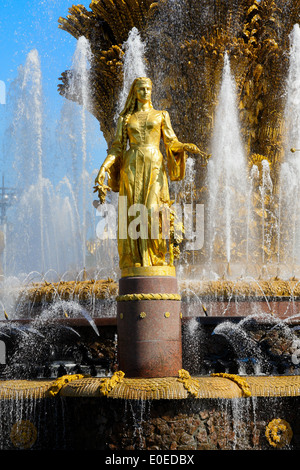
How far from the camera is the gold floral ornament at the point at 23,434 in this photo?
20.4 feet

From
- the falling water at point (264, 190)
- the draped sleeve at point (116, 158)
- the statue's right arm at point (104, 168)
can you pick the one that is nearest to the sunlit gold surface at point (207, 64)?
the falling water at point (264, 190)

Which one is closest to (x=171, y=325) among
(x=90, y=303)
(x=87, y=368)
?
(x=87, y=368)

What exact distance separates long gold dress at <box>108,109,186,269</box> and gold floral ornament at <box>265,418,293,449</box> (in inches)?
78.4

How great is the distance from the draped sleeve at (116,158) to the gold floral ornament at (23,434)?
2764 millimetres

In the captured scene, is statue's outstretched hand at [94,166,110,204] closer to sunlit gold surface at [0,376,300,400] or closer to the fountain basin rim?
the fountain basin rim

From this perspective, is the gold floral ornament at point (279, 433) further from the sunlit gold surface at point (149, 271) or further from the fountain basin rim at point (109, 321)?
the sunlit gold surface at point (149, 271)

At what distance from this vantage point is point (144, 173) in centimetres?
702

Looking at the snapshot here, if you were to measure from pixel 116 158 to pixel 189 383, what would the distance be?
272 centimetres

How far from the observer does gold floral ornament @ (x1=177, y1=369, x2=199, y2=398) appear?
5.77 m

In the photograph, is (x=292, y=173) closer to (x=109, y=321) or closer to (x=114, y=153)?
(x=114, y=153)

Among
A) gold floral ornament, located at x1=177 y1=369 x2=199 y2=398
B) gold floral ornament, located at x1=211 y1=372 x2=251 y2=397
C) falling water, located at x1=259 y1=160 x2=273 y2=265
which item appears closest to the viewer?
gold floral ornament, located at x1=177 y1=369 x2=199 y2=398

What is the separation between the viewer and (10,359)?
289 inches

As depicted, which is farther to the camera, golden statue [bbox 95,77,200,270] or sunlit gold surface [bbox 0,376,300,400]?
golden statue [bbox 95,77,200,270]

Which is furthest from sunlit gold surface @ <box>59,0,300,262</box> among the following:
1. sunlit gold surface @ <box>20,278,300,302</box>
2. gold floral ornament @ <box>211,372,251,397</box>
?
gold floral ornament @ <box>211,372,251,397</box>
